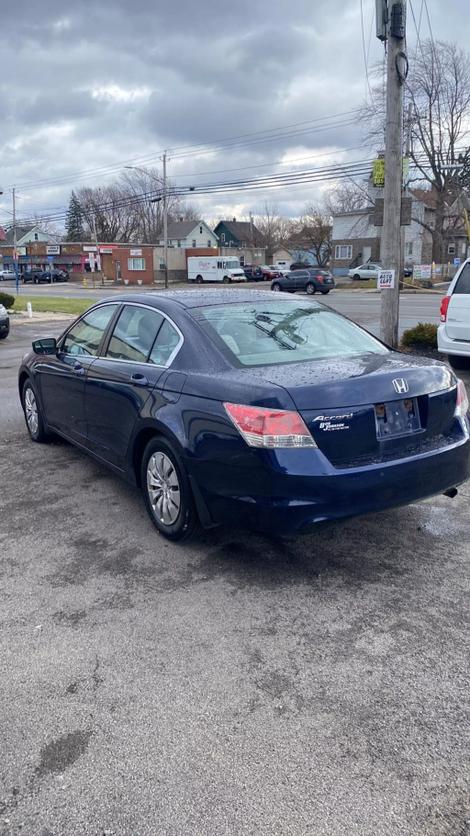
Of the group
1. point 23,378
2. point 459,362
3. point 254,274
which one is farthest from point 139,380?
point 254,274

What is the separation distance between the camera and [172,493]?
411 centimetres

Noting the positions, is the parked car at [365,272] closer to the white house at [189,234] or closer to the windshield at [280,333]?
the white house at [189,234]

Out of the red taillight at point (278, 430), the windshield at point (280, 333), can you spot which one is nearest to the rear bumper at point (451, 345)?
the windshield at point (280, 333)

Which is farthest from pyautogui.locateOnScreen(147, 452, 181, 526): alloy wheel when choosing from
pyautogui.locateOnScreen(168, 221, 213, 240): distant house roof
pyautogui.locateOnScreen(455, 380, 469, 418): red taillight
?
pyautogui.locateOnScreen(168, 221, 213, 240): distant house roof

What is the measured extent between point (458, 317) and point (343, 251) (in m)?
60.3

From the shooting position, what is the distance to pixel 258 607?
3.49 metres

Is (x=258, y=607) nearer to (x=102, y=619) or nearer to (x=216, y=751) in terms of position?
(x=102, y=619)

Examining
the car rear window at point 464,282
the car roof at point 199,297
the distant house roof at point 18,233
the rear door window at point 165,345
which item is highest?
the distant house roof at point 18,233

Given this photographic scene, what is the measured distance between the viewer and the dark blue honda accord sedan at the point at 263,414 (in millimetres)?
3465

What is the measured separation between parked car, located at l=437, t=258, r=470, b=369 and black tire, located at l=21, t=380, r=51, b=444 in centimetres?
617

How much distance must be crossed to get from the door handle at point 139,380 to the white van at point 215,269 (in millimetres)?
55335

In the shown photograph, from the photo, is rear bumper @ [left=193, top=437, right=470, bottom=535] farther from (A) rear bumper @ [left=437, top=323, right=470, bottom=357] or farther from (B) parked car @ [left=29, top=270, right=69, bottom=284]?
(B) parked car @ [left=29, top=270, right=69, bottom=284]

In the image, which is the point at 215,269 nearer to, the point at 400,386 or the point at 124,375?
the point at 124,375

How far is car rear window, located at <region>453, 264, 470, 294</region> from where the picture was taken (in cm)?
962
